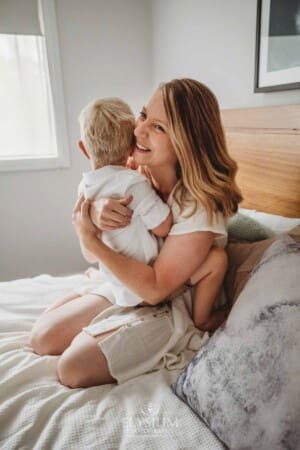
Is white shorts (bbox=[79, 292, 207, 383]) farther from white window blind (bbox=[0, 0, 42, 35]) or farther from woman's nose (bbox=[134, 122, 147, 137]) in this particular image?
white window blind (bbox=[0, 0, 42, 35])

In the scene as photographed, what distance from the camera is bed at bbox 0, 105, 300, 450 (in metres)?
0.78

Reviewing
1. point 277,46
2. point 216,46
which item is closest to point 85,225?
point 277,46

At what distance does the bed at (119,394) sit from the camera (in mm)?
775

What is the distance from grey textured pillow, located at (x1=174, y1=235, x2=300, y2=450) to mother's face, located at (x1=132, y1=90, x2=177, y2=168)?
0.49 meters

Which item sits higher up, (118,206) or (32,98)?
(32,98)

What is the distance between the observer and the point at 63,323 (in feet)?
3.87

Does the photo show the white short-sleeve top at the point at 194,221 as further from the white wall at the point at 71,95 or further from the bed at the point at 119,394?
the white wall at the point at 71,95

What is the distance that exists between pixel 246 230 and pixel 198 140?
16.2 inches

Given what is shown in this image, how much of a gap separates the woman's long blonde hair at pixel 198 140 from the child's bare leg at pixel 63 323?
486 mm

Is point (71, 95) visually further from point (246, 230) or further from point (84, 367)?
point (84, 367)

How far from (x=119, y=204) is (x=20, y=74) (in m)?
1.77

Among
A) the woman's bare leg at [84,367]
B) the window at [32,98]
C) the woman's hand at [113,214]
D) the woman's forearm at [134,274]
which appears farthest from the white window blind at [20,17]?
the woman's bare leg at [84,367]

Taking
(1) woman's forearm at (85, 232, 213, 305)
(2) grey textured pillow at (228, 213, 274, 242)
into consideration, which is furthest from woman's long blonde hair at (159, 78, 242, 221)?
(2) grey textured pillow at (228, 213, 274, 242)

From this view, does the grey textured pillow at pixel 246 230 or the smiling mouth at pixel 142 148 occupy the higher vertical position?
the smiling mouth at pixel 142 148
